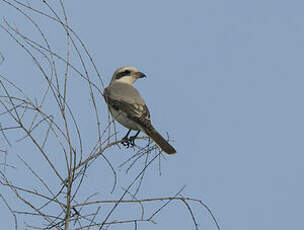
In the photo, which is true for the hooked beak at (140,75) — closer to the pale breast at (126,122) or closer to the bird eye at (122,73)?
the bird eye at (122,73)

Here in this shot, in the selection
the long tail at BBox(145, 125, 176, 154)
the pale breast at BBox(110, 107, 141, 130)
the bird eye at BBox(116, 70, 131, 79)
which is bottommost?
the long tail at BBox(145, 125, 176, 154)

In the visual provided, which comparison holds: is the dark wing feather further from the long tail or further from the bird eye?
the bird eye

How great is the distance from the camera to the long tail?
4.93 metres

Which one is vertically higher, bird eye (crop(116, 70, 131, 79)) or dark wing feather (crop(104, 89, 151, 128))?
bird eye (crop(116, 70, 131, 79))

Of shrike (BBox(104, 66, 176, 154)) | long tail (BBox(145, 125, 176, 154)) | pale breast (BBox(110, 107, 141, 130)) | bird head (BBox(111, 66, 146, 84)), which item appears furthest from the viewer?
bird head (BBox(111, 66, 146, 84))

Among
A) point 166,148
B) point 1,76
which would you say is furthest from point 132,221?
point 166,148

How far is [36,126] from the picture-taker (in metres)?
3.19

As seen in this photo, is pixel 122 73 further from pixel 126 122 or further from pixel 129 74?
pixel 126 122

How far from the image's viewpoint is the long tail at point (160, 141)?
16.2 ft

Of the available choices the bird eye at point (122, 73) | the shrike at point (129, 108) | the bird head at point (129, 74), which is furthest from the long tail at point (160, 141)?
the bird eye at point (122, 73)

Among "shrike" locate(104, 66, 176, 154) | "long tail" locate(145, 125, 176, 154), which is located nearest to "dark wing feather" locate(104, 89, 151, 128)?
"shrike" locate(104, 66, 176, 154)

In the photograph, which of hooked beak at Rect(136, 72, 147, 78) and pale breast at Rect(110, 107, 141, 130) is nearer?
pale breast at Rect(110, 107, 141, 130)

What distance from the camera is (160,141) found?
5.10m

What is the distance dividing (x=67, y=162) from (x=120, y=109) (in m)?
3.77
